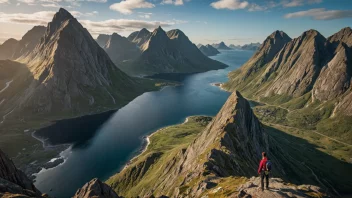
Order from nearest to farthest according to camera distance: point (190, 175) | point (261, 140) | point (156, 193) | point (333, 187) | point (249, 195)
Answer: point (249, 195) < point (190, 175) < point (156, 193) < point (261, 140) < point (333, 187)

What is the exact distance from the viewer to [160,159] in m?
156

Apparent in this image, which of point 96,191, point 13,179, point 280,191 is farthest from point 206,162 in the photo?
point 13,179

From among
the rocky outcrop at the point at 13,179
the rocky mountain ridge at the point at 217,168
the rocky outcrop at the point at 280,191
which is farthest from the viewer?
the rocky outcrop at the point at 13,179

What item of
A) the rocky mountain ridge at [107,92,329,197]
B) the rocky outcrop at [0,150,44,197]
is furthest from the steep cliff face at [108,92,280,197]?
the rocky outcrop at [0,150,44,197]

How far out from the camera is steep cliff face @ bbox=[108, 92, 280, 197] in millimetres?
85812

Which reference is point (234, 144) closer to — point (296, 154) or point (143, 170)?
point (143, 170)

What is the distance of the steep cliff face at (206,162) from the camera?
3378 inches

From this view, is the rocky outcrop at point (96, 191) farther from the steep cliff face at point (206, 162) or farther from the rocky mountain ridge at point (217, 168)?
the steep cliff face at point (206, 162)

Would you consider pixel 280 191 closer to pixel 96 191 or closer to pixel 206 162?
pixel 206 162

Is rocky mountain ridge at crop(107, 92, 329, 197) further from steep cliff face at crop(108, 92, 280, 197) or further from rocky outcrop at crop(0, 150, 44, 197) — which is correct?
rocky outcrop at crop(0, 150, 44, 197)

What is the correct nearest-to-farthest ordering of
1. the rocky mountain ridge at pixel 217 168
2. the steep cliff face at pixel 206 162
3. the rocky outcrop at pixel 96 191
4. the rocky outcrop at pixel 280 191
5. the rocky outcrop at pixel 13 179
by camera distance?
the rocky outcrop at pixel 280 191, the rocky mountain ridge at pixel 217 168, the rocky outcrop at pixel 13 179, the rocky outcrop at pixel 96 191, the steep cliff face at pixel 206 162

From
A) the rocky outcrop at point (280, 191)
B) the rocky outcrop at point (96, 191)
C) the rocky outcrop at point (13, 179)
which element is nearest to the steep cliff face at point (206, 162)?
the rocky outcrop at point (96, 191)

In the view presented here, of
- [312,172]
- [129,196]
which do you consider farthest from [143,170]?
[312,172]

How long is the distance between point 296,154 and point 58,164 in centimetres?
17051
